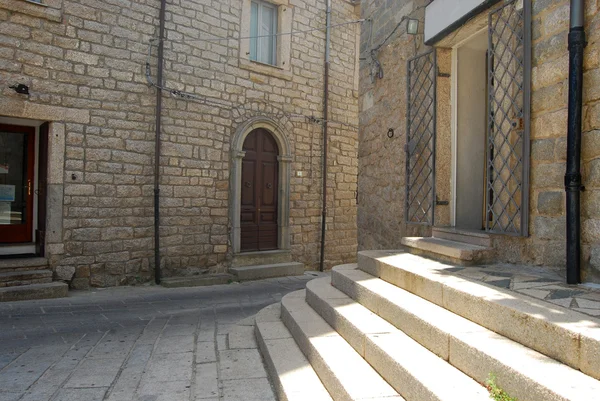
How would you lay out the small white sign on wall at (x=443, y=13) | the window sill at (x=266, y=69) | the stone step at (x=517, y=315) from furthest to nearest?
the window sill at (x=266, y=69) → the small white sign on wall at (x=443, y=13) → the stone step at (x=517, y=315)

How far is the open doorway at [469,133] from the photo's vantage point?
4.83m

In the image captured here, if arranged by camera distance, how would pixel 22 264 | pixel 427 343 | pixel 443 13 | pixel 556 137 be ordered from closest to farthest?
1. pixel 427 343
2. pixel 556 137
3. pixel 443 13
4. pixel 22 264

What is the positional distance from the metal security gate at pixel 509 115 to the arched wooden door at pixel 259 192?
536cm

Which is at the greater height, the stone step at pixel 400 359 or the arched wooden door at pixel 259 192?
the arched wooden door at pixel 259 192

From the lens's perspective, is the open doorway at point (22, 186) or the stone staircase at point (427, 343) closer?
the stone staircase at point (427, 343)

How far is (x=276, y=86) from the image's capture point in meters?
8.85

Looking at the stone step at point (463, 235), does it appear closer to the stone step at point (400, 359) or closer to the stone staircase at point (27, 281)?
the stone step at point (400, 359)

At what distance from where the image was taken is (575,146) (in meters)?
2.99

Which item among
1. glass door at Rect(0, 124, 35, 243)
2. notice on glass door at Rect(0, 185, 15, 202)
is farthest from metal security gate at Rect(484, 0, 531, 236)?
notice on glass door at Rect(0, 185, 15, 202)

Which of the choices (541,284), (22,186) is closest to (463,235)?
(541,284)

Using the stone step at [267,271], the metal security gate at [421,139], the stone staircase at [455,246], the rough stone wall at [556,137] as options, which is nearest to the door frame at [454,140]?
the metal security gate at [421,139]

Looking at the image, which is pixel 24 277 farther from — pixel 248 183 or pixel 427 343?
pixel 427 343

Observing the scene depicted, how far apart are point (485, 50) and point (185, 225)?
538cm

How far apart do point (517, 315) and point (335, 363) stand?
1139mm
